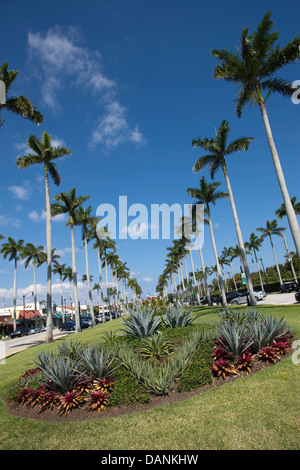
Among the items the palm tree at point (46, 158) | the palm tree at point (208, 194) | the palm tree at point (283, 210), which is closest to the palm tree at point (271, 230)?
the palm tree at point (283, 210)

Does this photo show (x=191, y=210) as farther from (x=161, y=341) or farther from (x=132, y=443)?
(x=132, y=443)

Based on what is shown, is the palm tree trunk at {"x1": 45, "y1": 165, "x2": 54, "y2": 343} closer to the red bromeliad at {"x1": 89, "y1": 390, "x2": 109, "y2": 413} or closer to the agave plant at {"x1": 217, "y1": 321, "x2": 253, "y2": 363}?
the red bromeliad at {"x1": 89, "y1": 390, "x2": 109, "y2": 413}

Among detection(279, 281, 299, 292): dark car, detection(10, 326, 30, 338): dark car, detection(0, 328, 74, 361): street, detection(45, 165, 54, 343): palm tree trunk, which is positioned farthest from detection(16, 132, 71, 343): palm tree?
detection(279, 281, 299, 292): dark car

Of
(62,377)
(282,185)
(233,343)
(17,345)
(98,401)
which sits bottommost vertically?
(17,345)

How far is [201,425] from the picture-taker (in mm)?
4188

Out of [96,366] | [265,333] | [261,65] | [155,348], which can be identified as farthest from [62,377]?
[261,65]

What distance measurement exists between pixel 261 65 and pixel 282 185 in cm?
772

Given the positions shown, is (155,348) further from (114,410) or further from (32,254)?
(32,254)

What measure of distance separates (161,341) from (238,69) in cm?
1621

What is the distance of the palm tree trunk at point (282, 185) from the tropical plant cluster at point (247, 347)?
6.97m

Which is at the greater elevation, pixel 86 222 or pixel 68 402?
pixel 86 222

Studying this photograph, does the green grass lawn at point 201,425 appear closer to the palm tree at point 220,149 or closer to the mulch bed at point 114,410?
the mulch bed at point 114,410

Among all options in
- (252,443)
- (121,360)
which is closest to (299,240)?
(121,360)

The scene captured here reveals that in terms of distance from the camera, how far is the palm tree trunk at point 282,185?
12795 millimetres
